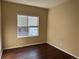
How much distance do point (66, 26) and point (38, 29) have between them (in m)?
1.75

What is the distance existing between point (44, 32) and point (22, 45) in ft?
5.27

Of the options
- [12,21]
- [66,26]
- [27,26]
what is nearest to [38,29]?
[27,26]

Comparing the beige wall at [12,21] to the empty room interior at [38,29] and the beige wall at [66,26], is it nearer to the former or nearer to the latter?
the empty room interior at [38,29]

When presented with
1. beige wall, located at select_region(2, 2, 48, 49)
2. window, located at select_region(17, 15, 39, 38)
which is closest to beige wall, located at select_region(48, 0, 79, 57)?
window, located at select_region(17, 15, 39, 38)

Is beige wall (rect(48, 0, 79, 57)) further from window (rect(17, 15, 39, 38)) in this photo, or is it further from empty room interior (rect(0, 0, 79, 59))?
window (rect(17, 15, 39, 38))

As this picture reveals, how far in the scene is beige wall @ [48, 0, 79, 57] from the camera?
283 cm

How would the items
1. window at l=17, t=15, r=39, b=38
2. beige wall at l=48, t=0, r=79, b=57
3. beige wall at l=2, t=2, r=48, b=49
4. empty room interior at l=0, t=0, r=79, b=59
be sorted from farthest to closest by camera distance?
window at l=17, t=15, r=39, b=38, beige wall at l=2, t=2, r=48, b=49, empty room interior at l=0, t=0, r=79, b=59, beige wall at l=48, t=0, r=79, b=57

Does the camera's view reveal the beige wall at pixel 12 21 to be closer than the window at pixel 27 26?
Yes

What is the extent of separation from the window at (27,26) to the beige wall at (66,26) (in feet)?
3.16

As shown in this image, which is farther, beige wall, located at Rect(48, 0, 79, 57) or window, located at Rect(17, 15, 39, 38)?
window, located at Rect(17, 15, 39, 38)

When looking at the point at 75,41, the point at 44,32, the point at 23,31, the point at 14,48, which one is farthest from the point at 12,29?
the point at 75,41

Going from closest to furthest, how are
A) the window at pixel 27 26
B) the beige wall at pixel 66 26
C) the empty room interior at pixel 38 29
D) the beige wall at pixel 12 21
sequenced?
the beige wall at pixel 66 26, the empty room interior at pixel 38 29, the beige wall at pixel 12 21, the window at pixel 27 26

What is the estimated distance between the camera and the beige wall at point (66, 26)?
2.83 meters

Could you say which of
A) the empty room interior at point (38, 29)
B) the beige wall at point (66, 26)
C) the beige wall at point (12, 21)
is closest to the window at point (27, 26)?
the empty room interior at point (38, 29)
